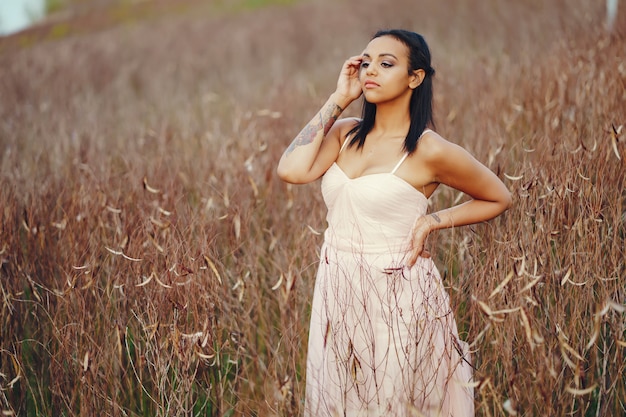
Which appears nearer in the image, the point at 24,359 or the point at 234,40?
the point at 24,359

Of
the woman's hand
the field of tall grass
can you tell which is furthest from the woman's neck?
the field of tall grass

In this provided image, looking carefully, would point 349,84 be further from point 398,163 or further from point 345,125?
point 398,163

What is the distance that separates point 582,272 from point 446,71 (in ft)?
13.9

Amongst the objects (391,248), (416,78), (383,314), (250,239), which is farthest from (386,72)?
(250,239)

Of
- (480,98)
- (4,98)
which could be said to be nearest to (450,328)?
(480,98)

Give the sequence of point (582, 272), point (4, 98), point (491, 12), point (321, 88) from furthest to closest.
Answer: point (491, 12)
point (4, 98)
point (321, 88)
point (582, 272)

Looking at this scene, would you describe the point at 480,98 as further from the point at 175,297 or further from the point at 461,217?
the point at 175,297

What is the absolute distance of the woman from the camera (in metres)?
1.97

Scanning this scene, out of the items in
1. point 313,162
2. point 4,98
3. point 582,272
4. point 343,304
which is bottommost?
point 582,272

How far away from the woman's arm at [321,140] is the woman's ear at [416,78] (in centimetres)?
21

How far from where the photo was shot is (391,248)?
203 cm

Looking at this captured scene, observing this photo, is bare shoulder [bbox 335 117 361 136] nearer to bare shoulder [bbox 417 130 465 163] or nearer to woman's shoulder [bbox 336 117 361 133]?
woman's shoulder [bbox 336 117 361 133]

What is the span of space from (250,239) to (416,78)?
1.31 metres

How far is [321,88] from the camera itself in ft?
21.5
